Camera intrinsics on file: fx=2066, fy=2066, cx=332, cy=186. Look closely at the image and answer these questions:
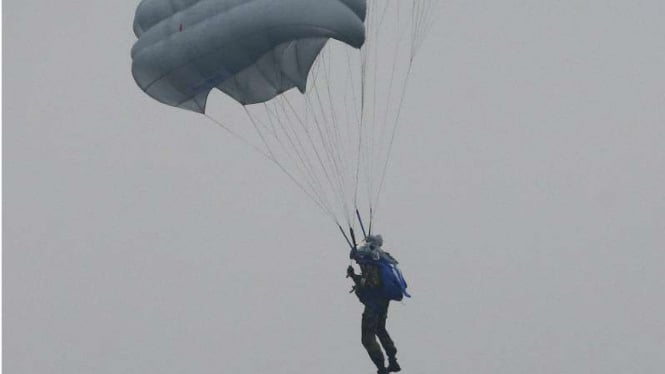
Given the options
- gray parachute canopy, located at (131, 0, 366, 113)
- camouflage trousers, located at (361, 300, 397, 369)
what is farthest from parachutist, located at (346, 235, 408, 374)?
gray parachute canopy, located at (131, 0, 366, 113)

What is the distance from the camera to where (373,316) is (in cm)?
4012

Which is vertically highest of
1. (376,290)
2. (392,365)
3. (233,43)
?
(233,43)

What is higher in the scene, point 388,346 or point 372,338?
point 372,338

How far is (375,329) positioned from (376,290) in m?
0.80

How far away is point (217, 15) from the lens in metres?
40.8

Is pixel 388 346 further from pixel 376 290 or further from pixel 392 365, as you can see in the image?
pixel 376 290

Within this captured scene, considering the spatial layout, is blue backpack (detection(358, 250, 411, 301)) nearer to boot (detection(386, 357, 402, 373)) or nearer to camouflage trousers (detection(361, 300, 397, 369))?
camouflage trousers (detection(361, 300, 397, 369))

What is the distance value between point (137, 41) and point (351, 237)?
20.9ft

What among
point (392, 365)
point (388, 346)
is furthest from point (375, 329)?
point (392, 365)

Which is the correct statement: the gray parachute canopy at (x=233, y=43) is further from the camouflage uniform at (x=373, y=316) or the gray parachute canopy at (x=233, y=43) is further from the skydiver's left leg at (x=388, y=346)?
the skydiver's left leg at (x=388, y=346)

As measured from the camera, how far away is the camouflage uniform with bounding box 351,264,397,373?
39.9m

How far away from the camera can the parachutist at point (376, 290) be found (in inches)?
1560

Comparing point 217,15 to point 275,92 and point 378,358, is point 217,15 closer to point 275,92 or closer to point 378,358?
point 275,92

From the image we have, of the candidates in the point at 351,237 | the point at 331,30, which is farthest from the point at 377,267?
the point at 331,30
